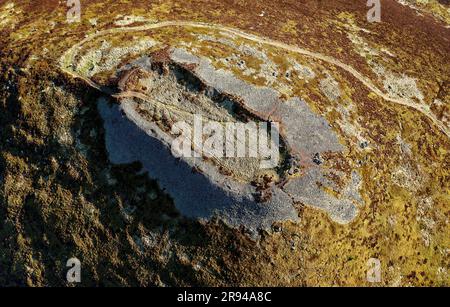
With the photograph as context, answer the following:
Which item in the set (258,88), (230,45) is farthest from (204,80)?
(230,45)

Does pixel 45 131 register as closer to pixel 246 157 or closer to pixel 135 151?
pixel 135 151

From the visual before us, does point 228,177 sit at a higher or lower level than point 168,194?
higher

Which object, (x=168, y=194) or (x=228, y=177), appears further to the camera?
(x=168, y=194)
